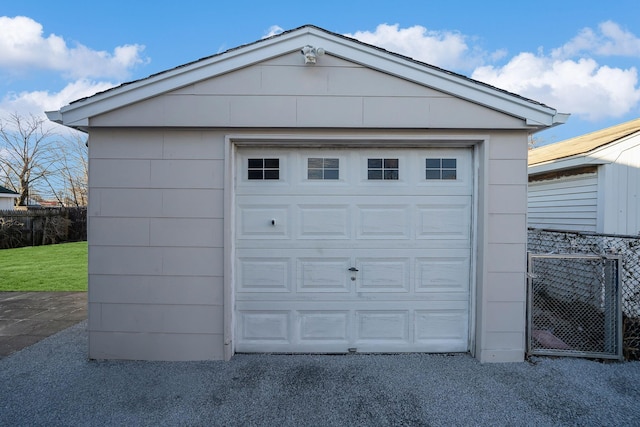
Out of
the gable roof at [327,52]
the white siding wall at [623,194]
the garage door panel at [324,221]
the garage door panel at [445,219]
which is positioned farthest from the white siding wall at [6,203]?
the white siding wall at [623,194]

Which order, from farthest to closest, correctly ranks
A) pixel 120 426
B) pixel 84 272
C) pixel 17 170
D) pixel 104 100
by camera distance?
pixel 17 170, pixel 84 272, pixel 104 100, pixel 120 426

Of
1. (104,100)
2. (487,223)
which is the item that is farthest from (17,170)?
(487,223)

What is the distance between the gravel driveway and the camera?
270cm

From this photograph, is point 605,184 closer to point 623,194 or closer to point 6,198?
point 623,194

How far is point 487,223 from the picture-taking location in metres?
3.61

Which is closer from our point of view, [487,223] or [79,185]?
[487,223]

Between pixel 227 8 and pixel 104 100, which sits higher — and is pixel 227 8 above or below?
above

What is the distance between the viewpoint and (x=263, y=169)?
12.5 ft

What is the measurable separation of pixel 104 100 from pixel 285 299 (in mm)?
2975

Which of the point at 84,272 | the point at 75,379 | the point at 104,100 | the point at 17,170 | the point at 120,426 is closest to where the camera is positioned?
the point at 120,426

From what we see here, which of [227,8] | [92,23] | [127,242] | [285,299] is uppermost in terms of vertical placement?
[92,23]

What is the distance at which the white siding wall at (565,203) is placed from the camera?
5398 millimetres

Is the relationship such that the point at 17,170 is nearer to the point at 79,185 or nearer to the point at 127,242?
the point at 79,185

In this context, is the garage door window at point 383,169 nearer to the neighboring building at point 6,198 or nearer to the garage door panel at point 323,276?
the garage door panel at point 323,276
